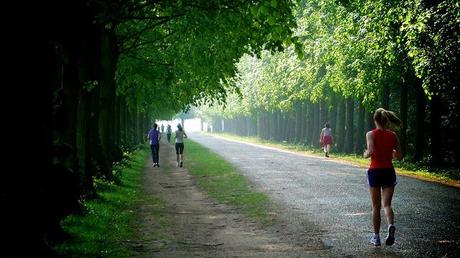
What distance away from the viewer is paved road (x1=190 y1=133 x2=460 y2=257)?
309 inches

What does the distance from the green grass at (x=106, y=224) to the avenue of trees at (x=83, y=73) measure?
0.36 m

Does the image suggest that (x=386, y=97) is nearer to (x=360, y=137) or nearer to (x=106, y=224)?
(x=360, y=137)

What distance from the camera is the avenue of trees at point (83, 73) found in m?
5.98

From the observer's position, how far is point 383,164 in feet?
25.8

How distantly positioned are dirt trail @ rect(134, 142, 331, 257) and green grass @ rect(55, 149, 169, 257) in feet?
0.94

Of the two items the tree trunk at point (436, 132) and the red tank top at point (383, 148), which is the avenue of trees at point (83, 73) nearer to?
the red tank top at point (383, 148)

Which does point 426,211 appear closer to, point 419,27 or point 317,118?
point 419,27

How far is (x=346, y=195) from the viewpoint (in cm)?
1394

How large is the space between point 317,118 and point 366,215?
119 ft

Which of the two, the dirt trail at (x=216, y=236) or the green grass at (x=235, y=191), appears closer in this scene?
the dirt trail at (x=216, y=236)

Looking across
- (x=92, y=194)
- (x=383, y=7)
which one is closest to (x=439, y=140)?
(x=383, y=7)

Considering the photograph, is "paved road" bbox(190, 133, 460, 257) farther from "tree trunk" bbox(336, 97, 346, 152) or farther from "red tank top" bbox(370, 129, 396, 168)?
"tree trunk" bbox(336, 97, 346, 152)

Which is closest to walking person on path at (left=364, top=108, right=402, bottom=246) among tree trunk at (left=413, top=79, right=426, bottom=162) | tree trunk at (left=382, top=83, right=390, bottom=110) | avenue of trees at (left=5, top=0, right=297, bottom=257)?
avenue of trees at (left=5, top=0, right=297, bottom=257)

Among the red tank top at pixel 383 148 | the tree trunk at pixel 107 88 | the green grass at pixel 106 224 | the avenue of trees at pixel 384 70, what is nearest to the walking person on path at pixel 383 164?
the red tank top at pixel 383 148
